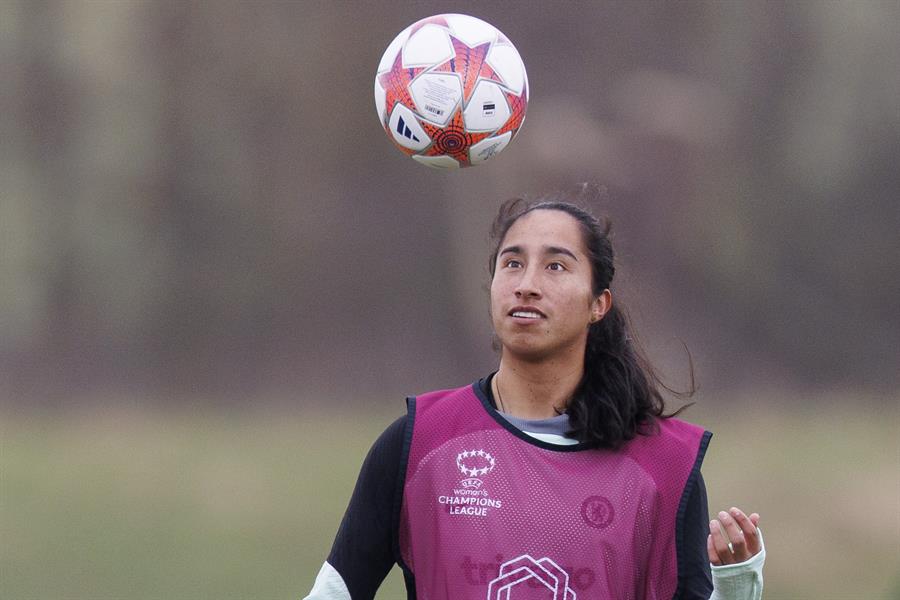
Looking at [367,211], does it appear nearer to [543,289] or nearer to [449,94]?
[449,94]

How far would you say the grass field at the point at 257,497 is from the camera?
21.6 feet

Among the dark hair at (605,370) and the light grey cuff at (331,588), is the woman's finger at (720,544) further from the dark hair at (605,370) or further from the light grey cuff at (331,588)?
the light grey cuff at (331,588)

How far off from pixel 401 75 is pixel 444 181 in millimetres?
7564

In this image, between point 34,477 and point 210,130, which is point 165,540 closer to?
point 34,477

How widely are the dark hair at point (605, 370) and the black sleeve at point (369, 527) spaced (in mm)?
352

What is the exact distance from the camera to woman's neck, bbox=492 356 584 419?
2803 millimetres

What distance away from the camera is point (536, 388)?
9.21 ft

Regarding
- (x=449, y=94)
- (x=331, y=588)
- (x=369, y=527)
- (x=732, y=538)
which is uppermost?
(x=449, y=94)

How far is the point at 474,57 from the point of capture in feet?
11.4

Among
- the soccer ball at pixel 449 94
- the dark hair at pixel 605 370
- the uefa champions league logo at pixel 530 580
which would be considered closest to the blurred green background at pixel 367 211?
the soccer ball at pixel 449 94

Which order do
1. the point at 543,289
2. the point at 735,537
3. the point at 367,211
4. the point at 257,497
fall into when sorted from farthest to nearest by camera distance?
the point at 367,211 → the point at 257,497 → the point at 543,289 → the point at 735,537

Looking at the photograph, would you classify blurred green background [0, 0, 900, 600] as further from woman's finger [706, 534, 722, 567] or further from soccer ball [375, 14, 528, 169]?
woman's finger [706, 534, 722, 567]

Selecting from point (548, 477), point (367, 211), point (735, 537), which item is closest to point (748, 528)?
point (735, 537)

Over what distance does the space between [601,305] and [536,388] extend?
24 centimetres
